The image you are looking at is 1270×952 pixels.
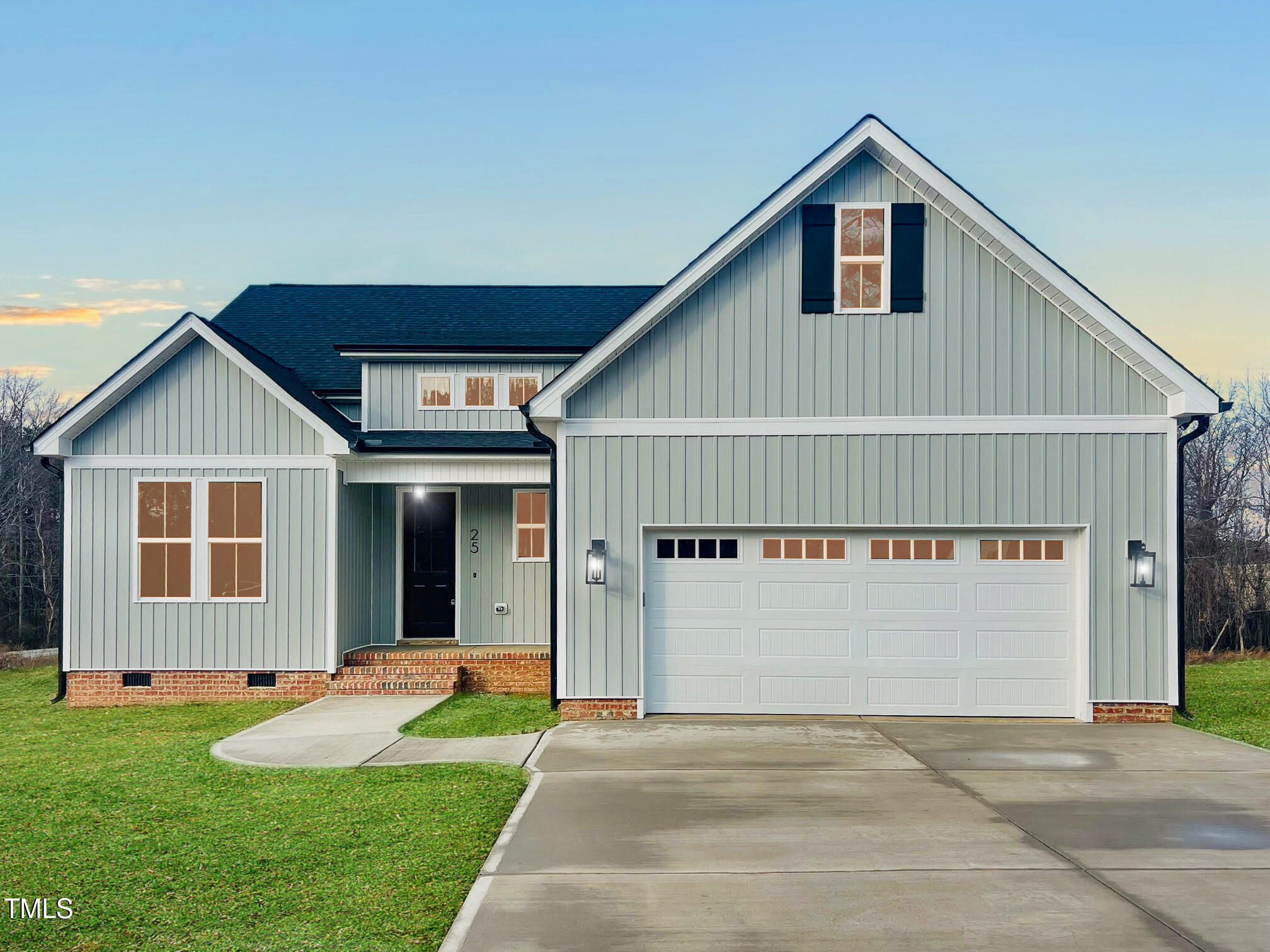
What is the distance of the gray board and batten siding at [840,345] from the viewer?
11.2 m

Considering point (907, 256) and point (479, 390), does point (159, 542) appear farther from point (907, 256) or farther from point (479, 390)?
point (907, 256)

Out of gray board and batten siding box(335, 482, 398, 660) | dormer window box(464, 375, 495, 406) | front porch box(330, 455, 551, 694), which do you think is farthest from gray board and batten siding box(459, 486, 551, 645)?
dormer window box(464, 375, 495, 406)

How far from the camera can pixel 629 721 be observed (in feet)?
36.5

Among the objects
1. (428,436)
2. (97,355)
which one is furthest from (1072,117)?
(97,355)

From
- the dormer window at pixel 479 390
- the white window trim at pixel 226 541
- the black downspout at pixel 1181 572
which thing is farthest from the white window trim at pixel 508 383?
the black downspout at pixel 1181 572

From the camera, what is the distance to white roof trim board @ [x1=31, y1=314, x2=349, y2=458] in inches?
518

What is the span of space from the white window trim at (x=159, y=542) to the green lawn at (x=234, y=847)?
135 inches

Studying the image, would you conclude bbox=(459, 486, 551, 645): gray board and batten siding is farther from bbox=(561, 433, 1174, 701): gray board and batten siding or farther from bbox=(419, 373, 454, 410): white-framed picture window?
bbox=(561, 433, 1174, 701): gray board and batten siding

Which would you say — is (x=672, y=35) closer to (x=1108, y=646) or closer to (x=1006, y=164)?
(x=1006, y=164)

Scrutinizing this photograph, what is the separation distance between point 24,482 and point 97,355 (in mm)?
7265

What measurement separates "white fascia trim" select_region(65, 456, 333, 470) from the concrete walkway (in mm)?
3409

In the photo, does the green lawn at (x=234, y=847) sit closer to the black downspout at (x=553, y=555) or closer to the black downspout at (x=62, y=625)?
the black downspout at (x=553, y=555)

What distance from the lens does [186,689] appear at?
13.3 metres

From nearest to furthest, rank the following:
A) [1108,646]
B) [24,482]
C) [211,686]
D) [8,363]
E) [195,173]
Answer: [1108,646], [211,686], [195,173], [24,482], [8,363]
